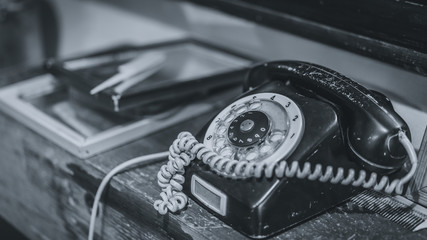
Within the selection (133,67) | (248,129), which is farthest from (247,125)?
(133,67)

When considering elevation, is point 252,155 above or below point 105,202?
above

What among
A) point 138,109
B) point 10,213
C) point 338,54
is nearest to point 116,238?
point 138,109

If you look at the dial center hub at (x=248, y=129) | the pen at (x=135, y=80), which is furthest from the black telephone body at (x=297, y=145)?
the pen at (x=135, y=80)

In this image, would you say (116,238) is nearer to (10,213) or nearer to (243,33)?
(10,213)

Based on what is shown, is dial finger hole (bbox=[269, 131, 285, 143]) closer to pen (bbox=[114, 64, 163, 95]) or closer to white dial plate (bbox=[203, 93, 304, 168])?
white dial plate (bbox=[203, 93, 304, 168])

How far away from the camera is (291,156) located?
56 cm

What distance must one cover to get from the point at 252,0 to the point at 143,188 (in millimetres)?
493

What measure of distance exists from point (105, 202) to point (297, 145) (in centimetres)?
31

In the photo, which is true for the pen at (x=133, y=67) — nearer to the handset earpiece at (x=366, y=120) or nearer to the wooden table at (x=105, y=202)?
the wooden table at (x=105, y=202)

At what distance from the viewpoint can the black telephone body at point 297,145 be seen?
55cm

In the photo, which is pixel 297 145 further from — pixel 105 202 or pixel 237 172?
pixel 105 202

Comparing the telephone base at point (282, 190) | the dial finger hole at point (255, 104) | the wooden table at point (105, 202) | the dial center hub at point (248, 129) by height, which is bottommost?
the wooden table at point (105, 202)

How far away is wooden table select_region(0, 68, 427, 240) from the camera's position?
1.95 ft

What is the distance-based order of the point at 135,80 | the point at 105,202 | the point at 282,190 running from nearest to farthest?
the point at 282,190
the point at 105,202
the point at 135,80
